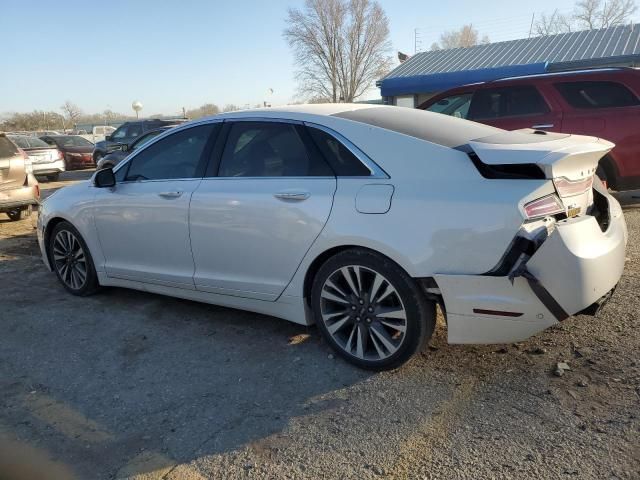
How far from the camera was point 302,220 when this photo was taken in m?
3.45

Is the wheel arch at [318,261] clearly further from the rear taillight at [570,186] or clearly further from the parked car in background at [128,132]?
the parked car in background at [128,132]

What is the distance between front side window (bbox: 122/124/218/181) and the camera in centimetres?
418

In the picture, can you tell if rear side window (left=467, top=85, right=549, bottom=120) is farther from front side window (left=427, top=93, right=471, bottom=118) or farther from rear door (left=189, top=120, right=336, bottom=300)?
rear door (left=189, top=120, right=336, bottom=300)

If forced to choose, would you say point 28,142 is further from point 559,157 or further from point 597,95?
point 559,157

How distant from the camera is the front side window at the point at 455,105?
8180mm

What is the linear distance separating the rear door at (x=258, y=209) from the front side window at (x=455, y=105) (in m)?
4.93

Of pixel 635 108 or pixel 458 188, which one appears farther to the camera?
pixel 635 108

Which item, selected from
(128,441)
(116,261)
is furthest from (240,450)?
(116,261)

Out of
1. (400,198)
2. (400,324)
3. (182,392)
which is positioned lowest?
(182,392)

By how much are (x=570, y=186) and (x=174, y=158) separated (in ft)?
9.45

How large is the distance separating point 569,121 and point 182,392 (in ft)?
20.2

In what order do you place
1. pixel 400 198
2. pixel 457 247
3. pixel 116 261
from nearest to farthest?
pixel 457 247 → pixel 400 198 → pixel 116 261

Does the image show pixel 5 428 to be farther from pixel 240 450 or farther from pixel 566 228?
pixel 566 228

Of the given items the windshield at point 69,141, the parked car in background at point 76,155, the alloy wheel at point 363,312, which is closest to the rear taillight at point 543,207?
the alloy wheel at point 363,312
